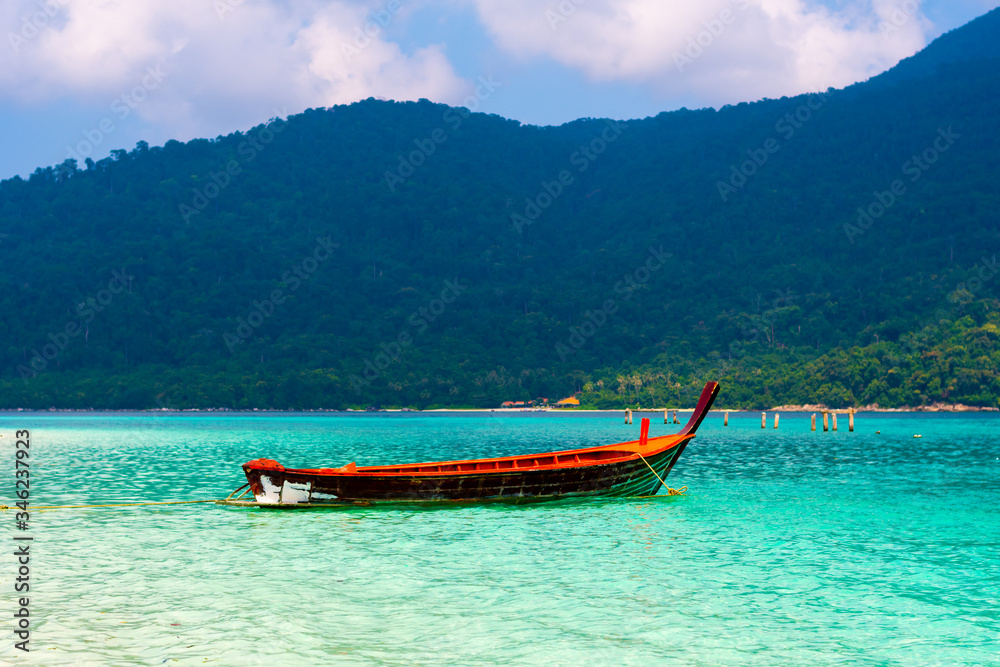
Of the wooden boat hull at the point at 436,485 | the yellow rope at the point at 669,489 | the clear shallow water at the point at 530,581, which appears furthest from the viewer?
the yellow rope at the point at 669,489

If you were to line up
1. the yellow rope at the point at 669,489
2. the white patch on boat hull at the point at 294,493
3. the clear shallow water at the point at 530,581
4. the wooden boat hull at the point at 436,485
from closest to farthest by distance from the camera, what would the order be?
1. the clear shallow water at the point at 530,581
2. the wooden boat hull at the point at 436,485
3. the white patch on boat hull at the point at 294,493
4. the yellow rope at the point at 669,489

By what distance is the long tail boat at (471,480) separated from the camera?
27875mm

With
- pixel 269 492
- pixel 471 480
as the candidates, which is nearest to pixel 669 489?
pixel 471 480

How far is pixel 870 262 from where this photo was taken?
655 ft

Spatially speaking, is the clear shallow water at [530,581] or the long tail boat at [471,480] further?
the long tail boat at [471,480]

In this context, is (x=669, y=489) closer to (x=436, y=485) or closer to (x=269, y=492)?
(x=436, y=485)

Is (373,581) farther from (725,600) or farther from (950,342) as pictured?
(950,342)

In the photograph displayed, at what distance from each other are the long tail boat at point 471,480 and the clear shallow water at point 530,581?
57 centimetres

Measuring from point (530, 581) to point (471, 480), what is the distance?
996 cm

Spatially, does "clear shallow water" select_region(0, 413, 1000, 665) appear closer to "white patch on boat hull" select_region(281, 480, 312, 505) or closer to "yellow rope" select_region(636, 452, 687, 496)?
"white patch on boat hull" select_region(281, 480, 312, 505)

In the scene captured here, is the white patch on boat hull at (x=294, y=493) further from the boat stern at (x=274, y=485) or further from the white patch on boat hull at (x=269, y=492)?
the white patch on boat hull at (x=269, y=492)

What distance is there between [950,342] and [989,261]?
41.4m

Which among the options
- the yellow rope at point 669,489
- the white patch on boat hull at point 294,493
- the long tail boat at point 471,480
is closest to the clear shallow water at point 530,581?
the white patch on boat hull at point 294,493

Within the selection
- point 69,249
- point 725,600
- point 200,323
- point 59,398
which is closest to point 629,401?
point 200,323
